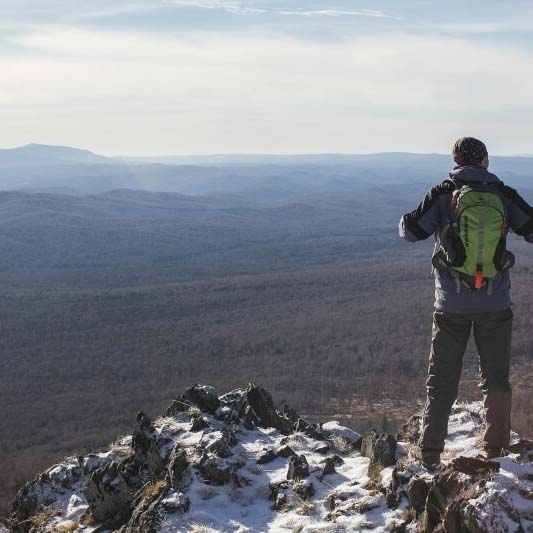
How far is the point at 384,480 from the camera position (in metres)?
6.46

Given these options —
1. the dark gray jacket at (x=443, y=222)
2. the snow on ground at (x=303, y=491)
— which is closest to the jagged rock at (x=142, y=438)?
the snow on ground at (x=303, y=491)

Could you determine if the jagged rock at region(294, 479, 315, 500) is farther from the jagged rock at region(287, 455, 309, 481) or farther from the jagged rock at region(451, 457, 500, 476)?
the jagged rock at region(451, 457, 500, 476)

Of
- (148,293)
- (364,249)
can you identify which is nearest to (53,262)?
(148,293)

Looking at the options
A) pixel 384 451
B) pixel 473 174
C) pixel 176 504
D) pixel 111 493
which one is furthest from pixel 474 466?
pixel 111 493

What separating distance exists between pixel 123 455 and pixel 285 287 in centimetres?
10512

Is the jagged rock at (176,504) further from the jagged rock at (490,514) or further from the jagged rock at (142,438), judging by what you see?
the jagged rock at (490,514)

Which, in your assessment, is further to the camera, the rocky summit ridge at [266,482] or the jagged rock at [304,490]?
the jagged rock at [304,490]

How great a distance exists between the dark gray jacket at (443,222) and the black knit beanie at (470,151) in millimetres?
74

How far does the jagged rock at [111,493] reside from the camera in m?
7.64

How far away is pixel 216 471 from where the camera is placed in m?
7.31

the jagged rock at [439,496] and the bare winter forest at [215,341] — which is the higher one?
the jagged rock at [439,496]

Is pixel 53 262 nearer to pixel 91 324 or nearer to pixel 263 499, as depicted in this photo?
pixel 91 324

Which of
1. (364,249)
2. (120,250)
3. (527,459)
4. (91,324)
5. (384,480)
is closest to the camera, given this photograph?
(527,459)

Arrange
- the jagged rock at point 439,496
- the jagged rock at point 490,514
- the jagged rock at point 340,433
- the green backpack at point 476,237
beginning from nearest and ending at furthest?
the jagged rock at point 490,514 → the jagged rock at point 439,496 → the green backpack at point 476,237 → the jagged rock at point 340,433
